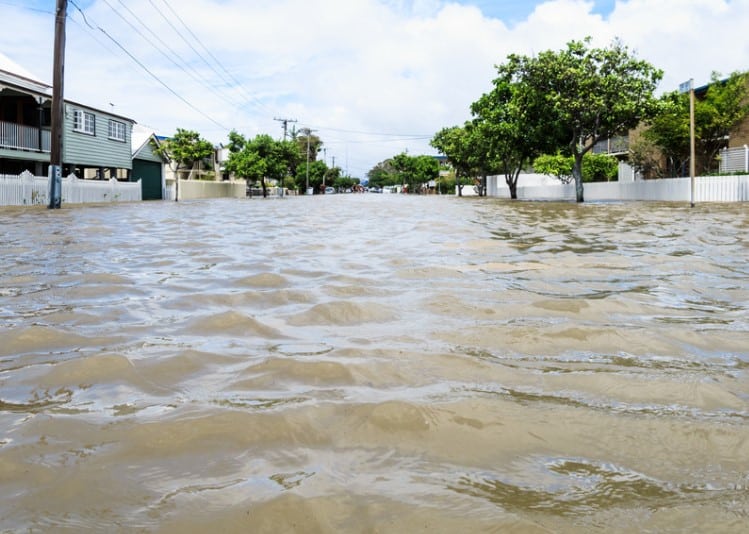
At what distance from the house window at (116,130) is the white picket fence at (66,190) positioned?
310 cm

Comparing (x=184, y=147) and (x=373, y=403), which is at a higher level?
(x=184, y=147)

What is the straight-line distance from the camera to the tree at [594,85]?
93.5 feet

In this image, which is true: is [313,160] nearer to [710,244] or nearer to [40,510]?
[710,244]

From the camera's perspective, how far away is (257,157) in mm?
57781

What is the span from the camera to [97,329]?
396cm

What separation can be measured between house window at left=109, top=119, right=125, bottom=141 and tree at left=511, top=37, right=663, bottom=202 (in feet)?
69.7

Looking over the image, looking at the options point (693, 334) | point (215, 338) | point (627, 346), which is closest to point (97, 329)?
point (215, 338)

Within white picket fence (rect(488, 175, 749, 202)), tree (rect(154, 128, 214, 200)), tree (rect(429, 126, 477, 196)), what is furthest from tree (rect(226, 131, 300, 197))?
white picket fence (rect(488, 175, 749, 202))

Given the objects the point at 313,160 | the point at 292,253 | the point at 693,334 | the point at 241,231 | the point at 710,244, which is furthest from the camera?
the point at 313,160

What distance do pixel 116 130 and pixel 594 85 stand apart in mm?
24865

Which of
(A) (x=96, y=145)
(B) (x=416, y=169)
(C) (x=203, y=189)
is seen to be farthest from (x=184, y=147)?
(B) (x=416, y=169)

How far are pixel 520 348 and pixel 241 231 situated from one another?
8.86m

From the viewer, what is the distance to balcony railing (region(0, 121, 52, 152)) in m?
24.4

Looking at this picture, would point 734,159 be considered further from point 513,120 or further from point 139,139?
point 139,139
